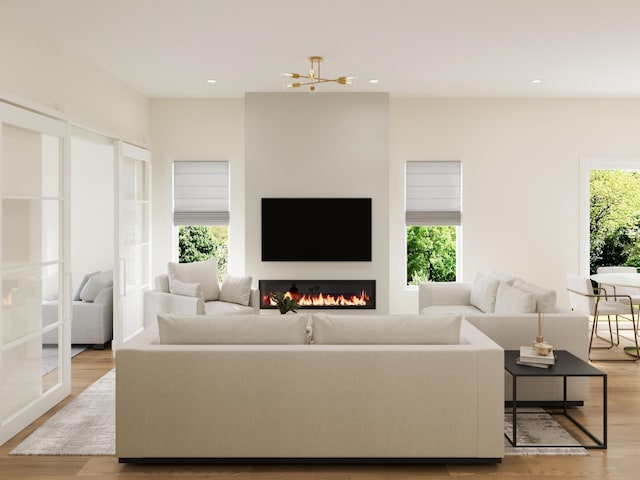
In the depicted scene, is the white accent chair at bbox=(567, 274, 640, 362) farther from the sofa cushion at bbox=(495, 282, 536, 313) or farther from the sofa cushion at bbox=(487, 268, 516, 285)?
the sofa cushion at bbox=(495, 282, 536, 313)

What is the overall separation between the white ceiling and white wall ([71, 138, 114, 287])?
139 centimetres

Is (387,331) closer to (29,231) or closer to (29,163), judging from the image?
(29,231)

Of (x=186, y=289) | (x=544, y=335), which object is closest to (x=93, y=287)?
(x=186, y=289)

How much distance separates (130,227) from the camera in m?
6.99

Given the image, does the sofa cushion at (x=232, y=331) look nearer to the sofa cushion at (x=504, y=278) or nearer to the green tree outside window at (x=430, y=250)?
the sofa cushion at (x=504, y=278)

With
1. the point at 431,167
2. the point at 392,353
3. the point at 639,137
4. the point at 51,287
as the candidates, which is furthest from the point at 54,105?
the point at 639,137

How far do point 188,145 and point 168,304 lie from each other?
93.9 inches

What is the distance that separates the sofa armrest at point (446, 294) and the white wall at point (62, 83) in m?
3.72

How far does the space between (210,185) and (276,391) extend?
4.96 metres

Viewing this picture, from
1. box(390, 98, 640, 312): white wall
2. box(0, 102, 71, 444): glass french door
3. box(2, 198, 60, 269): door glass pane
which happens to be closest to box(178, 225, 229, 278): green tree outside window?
box(390, 98, 640, 312): white wall

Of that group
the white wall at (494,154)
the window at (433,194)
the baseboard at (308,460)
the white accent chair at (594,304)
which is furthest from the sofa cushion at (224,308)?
the white accent chair at (594,304)

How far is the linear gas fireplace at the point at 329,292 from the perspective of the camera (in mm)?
7469

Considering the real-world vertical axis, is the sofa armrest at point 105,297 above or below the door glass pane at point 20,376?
above

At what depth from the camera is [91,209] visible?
7.88m
